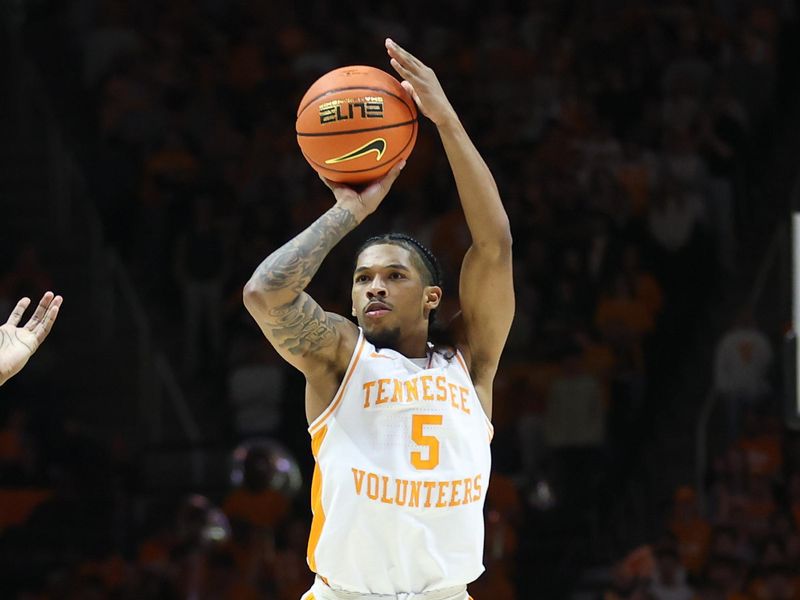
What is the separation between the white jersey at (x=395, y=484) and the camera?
4266mm

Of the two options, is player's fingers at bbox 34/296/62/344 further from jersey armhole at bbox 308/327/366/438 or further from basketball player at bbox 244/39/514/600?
jersey armhole at bbox 308/327/366/438

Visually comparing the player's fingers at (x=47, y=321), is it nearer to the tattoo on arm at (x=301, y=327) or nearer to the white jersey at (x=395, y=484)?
the tattoo on arm at (x=301, y=327)

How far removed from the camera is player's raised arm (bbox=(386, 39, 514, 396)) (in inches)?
179

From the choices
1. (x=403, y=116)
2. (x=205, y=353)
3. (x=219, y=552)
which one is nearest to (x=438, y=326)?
(x=403, y=116)

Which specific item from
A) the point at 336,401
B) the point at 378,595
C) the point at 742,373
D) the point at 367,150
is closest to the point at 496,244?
the point at 367,150

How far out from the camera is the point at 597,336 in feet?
34.4

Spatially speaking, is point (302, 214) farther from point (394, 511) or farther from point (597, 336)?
point (394, 511)

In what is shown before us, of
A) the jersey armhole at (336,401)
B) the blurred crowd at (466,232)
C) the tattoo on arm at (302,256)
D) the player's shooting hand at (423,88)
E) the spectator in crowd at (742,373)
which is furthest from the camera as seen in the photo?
the spectator in crowd at (742,373)

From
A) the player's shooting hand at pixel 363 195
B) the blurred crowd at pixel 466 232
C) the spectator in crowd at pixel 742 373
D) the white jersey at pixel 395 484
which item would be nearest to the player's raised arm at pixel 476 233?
the player's shooting hand at pixel 363 195

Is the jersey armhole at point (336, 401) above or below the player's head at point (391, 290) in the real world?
below

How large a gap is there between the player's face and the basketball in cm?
26

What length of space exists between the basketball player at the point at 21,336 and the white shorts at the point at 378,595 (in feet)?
4.05

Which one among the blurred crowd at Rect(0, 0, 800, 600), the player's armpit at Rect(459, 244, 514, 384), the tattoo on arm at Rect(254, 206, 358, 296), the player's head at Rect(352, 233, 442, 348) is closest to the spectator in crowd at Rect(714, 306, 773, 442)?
Result: the blurred crowd at Rect(0, 0, 800, 600)

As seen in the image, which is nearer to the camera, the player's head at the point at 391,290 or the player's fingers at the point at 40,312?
the player's head at the point at 391,290
